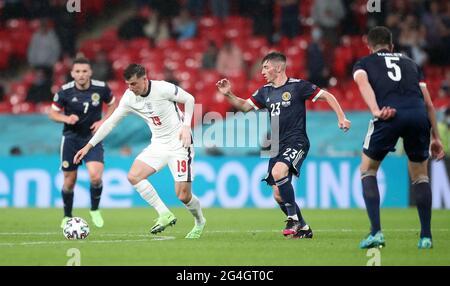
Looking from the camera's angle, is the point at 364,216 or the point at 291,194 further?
the point at 364,216

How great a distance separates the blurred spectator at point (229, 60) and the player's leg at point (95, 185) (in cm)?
887

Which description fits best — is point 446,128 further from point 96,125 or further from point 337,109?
point 337,109

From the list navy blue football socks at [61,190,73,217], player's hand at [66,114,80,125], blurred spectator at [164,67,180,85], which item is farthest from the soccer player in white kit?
blurred spectator at [164,67,180,85]

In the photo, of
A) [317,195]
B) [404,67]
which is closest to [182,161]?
[404,67]

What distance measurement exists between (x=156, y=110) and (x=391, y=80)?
3.33 m

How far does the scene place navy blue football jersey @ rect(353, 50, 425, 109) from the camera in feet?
31.4

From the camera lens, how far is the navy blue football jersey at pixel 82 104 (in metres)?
14.2

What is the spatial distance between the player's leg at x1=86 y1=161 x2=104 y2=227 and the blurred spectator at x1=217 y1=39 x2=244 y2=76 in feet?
29.1

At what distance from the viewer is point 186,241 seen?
10961 mm

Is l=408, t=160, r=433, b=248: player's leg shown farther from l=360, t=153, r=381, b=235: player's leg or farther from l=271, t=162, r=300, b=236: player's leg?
l=271, t=162, r=300, b=236: player's leg

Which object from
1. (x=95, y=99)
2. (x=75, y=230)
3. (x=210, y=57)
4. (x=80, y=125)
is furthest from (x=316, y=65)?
(x=75, y=230)

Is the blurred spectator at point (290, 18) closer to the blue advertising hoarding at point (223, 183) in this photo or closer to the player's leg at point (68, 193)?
the blue advertising hoarding at point (223, 183)
